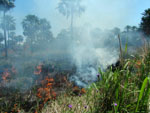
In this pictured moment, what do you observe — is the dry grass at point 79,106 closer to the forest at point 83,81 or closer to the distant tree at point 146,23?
the forest at point 83,81

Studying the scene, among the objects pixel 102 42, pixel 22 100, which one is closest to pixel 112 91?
pixel 22 100

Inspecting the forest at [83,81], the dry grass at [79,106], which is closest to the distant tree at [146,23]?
the forest at [83,81]

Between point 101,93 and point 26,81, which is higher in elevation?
point 101,93

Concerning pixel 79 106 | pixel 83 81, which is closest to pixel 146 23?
pixel 83 81

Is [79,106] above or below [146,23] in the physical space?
below

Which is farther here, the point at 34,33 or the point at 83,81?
the point at 34,33

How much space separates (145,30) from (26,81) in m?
14.7

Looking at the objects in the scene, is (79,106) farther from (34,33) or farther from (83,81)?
(34,33)

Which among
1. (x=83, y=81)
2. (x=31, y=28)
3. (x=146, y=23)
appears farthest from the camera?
(x=31, y=28)

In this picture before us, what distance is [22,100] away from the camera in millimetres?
5582

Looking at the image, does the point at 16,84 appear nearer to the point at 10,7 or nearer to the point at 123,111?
the point at 123,111

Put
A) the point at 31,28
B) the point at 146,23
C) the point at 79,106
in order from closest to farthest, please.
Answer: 1. the point at 79,106
2. the point at 146,23
3. the point at 31,28

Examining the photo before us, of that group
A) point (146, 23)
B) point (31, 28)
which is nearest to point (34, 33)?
point (31, 28)

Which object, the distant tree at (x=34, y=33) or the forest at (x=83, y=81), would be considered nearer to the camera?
the forest at (x=83, y=81)
